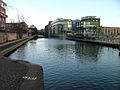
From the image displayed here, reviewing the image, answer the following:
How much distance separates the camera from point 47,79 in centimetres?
2194

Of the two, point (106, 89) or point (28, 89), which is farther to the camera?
point (106, 89)

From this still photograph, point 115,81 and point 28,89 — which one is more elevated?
point 28,89

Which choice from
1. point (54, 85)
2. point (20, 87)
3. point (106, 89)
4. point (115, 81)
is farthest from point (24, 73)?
point (115, 81)

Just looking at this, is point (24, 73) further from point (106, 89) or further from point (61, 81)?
point (106, 89)

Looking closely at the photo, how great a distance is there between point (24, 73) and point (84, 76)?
285 inches

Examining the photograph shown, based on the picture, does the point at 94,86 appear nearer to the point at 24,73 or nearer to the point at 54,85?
the point at 54,85

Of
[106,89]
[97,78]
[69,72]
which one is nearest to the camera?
[106,89]

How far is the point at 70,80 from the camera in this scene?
21.7 metres

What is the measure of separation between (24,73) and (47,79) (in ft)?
11.7

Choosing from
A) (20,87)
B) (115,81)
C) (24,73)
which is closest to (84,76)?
(115,81)

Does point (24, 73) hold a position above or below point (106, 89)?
above

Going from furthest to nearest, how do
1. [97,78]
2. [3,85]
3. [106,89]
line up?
1. [97,78]
2. [106,89]
3. [3,85]

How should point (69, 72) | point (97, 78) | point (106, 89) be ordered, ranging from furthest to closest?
point (69, 72)
point (97, 78)
point (106, 89)

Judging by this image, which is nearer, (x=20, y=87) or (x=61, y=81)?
(x=20, y=87)
